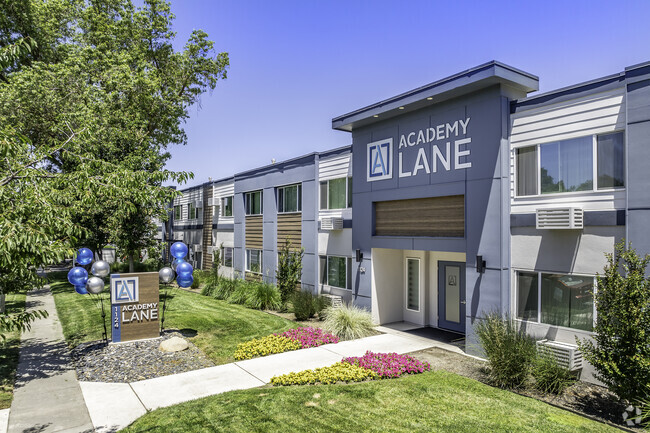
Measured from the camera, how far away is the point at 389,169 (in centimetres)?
1451

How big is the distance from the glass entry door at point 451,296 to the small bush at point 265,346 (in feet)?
17.9

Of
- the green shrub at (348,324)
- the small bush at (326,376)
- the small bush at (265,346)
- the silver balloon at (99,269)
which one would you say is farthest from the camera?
the green shrub at (348,324)

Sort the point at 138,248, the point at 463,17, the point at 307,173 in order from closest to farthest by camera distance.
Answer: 1. the point at 463,17
2. the point at 307,173
3. the point at 138,248

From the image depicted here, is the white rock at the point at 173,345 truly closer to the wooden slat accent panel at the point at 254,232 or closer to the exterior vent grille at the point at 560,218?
the exterior vent grille at the point at 560,218

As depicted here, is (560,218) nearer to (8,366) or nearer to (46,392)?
(46,392)

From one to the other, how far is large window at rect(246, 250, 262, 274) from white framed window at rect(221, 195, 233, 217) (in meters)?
4.10

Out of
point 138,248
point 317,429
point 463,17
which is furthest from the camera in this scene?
point 138,248

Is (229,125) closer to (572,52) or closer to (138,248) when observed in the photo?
(138,248)

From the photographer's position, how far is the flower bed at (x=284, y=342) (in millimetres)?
11852

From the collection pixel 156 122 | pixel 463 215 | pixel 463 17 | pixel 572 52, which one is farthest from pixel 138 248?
pixel 572 52

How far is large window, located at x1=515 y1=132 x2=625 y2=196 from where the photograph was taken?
30.8 ft

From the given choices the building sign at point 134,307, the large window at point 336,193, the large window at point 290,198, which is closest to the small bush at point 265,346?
the building sign at point 134,307

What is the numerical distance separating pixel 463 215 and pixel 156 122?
20137 mm

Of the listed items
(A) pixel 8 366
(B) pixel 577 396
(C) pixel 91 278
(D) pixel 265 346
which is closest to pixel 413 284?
(D) pixel 265 346
